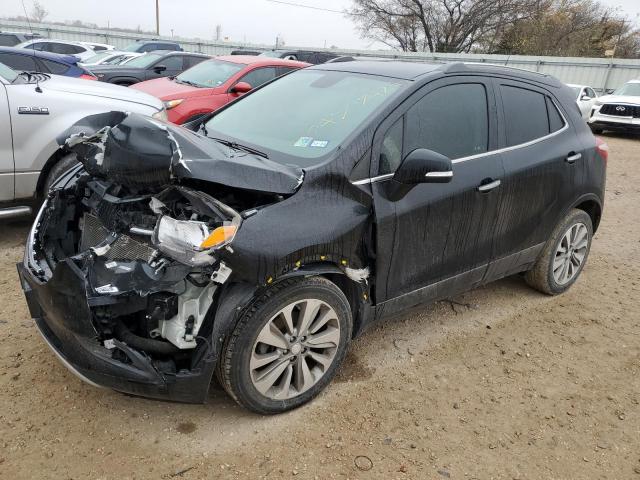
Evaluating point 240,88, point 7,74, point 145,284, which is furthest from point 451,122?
point 240,88

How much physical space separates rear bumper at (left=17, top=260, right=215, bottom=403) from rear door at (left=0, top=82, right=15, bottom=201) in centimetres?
251

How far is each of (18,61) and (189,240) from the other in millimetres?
7838

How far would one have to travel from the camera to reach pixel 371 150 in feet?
9.18

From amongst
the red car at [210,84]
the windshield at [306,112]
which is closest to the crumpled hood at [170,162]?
the windshield at [306,112]

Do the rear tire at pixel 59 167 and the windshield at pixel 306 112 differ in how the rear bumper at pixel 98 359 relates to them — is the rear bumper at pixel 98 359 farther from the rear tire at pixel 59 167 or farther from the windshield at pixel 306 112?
the rear tire at pixel 59 167

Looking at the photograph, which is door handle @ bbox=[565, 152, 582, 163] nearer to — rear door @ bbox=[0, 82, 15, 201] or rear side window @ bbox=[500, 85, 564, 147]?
rear side window @ bbox=[500, 85, 564, 147]

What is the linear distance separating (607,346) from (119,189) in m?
3.41

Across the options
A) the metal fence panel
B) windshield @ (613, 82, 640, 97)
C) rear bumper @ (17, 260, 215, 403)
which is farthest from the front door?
the metal fence panel

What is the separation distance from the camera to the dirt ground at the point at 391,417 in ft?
8.05

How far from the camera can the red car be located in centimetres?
782

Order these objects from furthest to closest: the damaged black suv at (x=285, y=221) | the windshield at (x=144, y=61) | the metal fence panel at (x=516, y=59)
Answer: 1. the metal fence panel at (x=516, y=59)
2. the windshield at (x=144, y=61)
3. the damaged black suv at (x=285, y=221)

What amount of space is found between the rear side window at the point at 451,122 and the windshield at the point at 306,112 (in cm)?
22

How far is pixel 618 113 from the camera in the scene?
14922 millimetres

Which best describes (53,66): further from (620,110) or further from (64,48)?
(620,110)
